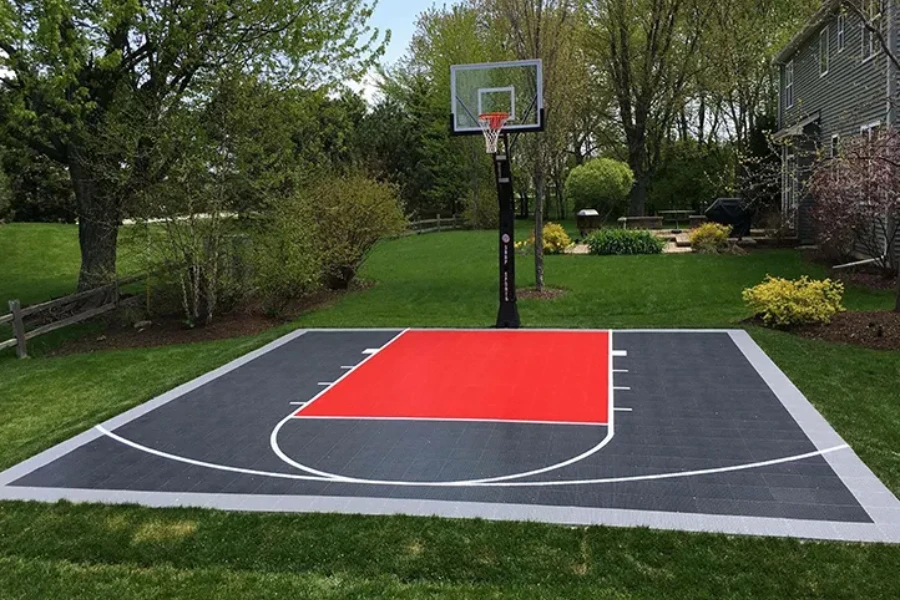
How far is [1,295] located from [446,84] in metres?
20.2

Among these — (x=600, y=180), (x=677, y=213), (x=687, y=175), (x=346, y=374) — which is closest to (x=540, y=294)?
(x=346, y=374)

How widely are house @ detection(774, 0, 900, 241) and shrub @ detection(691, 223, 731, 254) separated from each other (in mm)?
1755

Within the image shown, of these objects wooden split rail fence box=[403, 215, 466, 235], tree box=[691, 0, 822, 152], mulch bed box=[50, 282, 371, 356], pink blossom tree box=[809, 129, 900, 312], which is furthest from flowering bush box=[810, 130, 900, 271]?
wooden split rail fence box=[403, 215, 466, 235]

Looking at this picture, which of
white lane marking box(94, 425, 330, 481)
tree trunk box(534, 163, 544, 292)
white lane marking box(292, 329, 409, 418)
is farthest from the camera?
tree trunk box(534, 163, 544, 292)

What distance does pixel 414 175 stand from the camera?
31.7 metres

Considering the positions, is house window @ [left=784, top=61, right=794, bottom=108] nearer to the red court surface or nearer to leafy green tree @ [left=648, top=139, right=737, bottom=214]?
leafy green tree @ [left=648, top=139, right=737, bottom=214]

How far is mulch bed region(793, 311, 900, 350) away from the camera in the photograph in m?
8.61

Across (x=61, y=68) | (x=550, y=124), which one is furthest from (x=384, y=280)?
(x=61, y=68)

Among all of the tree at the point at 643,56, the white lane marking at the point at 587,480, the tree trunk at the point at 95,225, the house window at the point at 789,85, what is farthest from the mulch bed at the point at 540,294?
the tree at the point at 643,56

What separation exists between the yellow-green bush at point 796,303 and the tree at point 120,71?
988 cm

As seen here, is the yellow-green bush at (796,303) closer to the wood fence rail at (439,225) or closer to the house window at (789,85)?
the house window at (789,85)

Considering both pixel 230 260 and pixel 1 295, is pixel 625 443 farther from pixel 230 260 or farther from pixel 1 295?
pixel 1 295

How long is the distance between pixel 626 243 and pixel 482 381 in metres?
10.3

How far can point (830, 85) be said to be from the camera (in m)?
16.0
